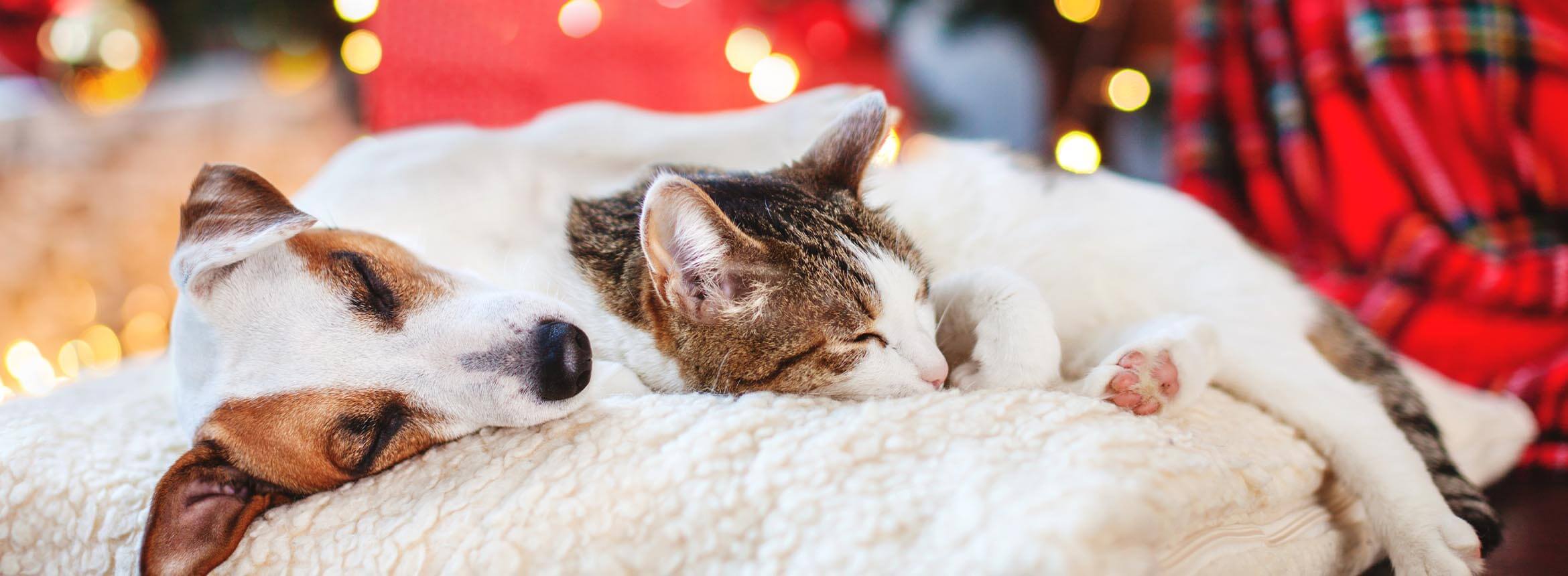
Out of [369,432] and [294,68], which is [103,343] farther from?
[369,432]

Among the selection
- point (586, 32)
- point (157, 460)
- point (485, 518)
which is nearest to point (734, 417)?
point (485, 518)

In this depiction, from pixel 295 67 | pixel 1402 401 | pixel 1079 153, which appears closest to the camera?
pixel 1402 401

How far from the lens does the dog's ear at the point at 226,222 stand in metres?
0.87

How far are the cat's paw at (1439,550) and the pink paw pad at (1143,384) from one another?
0.29 meters

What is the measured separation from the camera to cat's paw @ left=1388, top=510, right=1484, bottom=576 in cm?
92

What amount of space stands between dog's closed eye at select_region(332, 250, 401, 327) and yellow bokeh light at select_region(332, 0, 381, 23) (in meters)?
1.77

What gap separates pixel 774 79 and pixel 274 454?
1.94 metres

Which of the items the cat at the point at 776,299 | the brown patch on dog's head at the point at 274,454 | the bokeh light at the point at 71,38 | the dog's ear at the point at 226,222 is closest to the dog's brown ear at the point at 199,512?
the brown patch on dog's head at the point at 274,454

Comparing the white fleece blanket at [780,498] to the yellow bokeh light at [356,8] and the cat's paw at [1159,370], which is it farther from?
the yellow bokeh light at [356,8]

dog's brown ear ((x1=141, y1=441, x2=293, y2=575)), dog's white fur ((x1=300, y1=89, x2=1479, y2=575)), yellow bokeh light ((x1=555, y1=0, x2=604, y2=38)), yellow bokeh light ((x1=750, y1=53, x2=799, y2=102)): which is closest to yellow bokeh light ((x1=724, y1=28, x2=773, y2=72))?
yellow bokeh light ((x1=750, y1=53, x2=799, y2=102))

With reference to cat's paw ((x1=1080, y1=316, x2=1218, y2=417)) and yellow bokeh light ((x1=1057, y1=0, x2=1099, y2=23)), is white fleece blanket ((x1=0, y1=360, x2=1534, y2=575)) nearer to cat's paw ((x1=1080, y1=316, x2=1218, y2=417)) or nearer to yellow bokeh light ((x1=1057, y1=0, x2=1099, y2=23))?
cat's paw ((x1=1080, y1=316, x2=1218, y2=417))

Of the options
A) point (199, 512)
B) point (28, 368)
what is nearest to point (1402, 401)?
point (199, 512)

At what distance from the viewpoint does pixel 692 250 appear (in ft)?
3.07

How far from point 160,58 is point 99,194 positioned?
A: 0.74 meters
